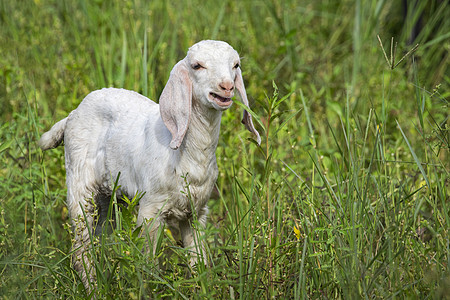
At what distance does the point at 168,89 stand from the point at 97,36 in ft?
9.83

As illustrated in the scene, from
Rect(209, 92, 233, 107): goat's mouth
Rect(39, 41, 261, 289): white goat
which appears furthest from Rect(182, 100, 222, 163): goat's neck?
Rect(209, 92, 233, 107): goat's mouth

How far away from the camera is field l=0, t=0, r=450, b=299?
2.38 metres

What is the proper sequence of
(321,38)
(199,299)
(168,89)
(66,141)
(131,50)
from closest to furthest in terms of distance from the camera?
(199,299), (168,89), (66,141), (131,50), (321,38)

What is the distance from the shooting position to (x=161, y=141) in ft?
8.87

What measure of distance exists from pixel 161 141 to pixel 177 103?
0.23m

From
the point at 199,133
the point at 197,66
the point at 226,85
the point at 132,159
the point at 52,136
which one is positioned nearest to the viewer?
the point at 226,85

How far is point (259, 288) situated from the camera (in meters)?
2.38

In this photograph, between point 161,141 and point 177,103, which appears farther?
point 161,141

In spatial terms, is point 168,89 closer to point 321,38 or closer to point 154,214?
point 154,214

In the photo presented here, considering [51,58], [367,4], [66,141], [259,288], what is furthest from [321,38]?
[259,288]

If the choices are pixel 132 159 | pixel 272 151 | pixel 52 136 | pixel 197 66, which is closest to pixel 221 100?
pixel 197 66

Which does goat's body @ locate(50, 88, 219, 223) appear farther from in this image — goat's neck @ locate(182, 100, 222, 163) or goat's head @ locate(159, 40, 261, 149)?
goat's head @ locate(159, 40, 261, 149)

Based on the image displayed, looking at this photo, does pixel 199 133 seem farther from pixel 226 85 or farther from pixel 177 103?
pixel 226 85

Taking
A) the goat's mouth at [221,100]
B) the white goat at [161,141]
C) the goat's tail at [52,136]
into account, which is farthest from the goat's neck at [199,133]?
the goat's tail at [52,136]
